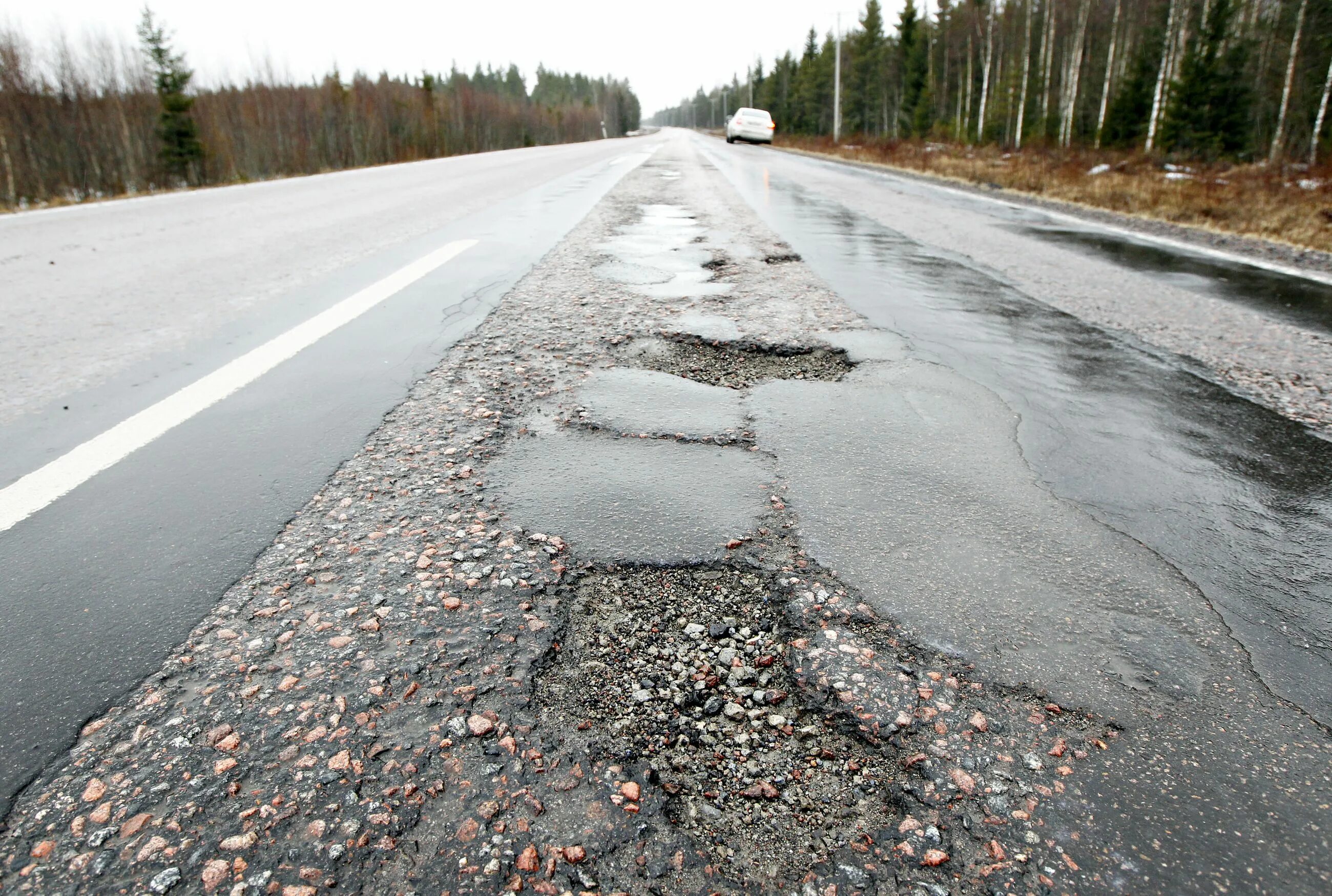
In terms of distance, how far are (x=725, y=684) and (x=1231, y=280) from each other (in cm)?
671

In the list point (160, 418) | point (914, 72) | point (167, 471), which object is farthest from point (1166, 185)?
point (914, 72)

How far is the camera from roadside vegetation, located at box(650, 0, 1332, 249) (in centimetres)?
1416

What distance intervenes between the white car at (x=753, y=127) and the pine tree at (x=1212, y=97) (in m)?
19.0

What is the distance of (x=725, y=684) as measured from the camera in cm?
157

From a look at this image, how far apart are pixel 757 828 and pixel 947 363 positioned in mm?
3050

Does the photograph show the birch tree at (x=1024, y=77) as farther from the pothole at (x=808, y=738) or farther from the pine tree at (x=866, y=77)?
the pothole at (x=808, y=738)

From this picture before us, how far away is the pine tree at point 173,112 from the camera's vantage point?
86.6 feet

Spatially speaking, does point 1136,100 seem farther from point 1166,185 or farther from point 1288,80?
point 1166,185

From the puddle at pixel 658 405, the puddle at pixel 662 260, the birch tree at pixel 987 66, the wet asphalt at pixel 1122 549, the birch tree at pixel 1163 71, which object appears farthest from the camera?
the birch tree at pixel 987 66

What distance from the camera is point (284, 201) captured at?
37.9 feet

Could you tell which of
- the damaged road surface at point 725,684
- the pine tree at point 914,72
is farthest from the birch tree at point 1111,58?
the damaged road surface at point 725,684

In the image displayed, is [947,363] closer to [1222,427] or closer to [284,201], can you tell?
[1222,427]

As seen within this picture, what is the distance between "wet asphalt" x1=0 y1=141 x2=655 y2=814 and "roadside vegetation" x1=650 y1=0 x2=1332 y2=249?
395 inches

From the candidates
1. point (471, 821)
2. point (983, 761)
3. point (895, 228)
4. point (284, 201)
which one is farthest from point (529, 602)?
point (284, 201)
